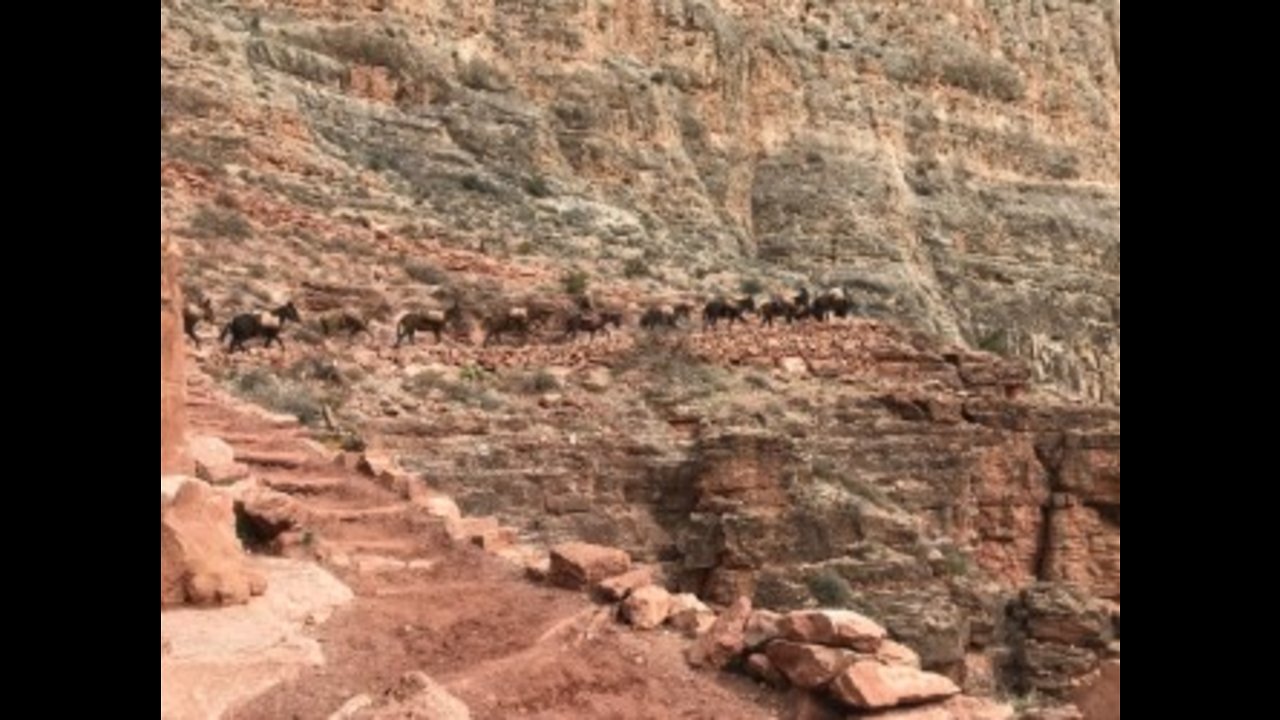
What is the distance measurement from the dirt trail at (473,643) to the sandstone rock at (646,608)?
4.3 inches

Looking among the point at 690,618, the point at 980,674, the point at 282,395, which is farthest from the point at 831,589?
the point at 282,395

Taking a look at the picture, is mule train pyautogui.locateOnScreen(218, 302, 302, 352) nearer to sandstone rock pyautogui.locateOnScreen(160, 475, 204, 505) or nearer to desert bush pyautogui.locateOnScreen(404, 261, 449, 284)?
desert bush pyautogui.locateOnScreen(404, 261, 449, 284)

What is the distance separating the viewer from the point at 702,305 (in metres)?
27.5

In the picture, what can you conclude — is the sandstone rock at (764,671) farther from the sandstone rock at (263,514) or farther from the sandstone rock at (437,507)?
the sandstone rock at (437,507)

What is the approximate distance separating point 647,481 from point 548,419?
1.85 m

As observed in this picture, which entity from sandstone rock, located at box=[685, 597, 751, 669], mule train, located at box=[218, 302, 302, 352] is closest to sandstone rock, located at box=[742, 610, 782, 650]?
sandstone rock, located at box=[685, 597, 751, 669]

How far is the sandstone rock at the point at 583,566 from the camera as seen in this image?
27.0ft

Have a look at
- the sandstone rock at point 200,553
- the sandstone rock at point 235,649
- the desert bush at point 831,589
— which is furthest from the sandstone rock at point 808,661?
the desert bush at point 831,589

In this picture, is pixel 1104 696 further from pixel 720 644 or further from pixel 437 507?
pixel 437 507

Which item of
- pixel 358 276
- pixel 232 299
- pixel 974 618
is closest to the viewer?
pixel 974 618

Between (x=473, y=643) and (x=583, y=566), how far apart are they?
1.47 m

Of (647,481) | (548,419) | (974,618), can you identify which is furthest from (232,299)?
(974,618)
